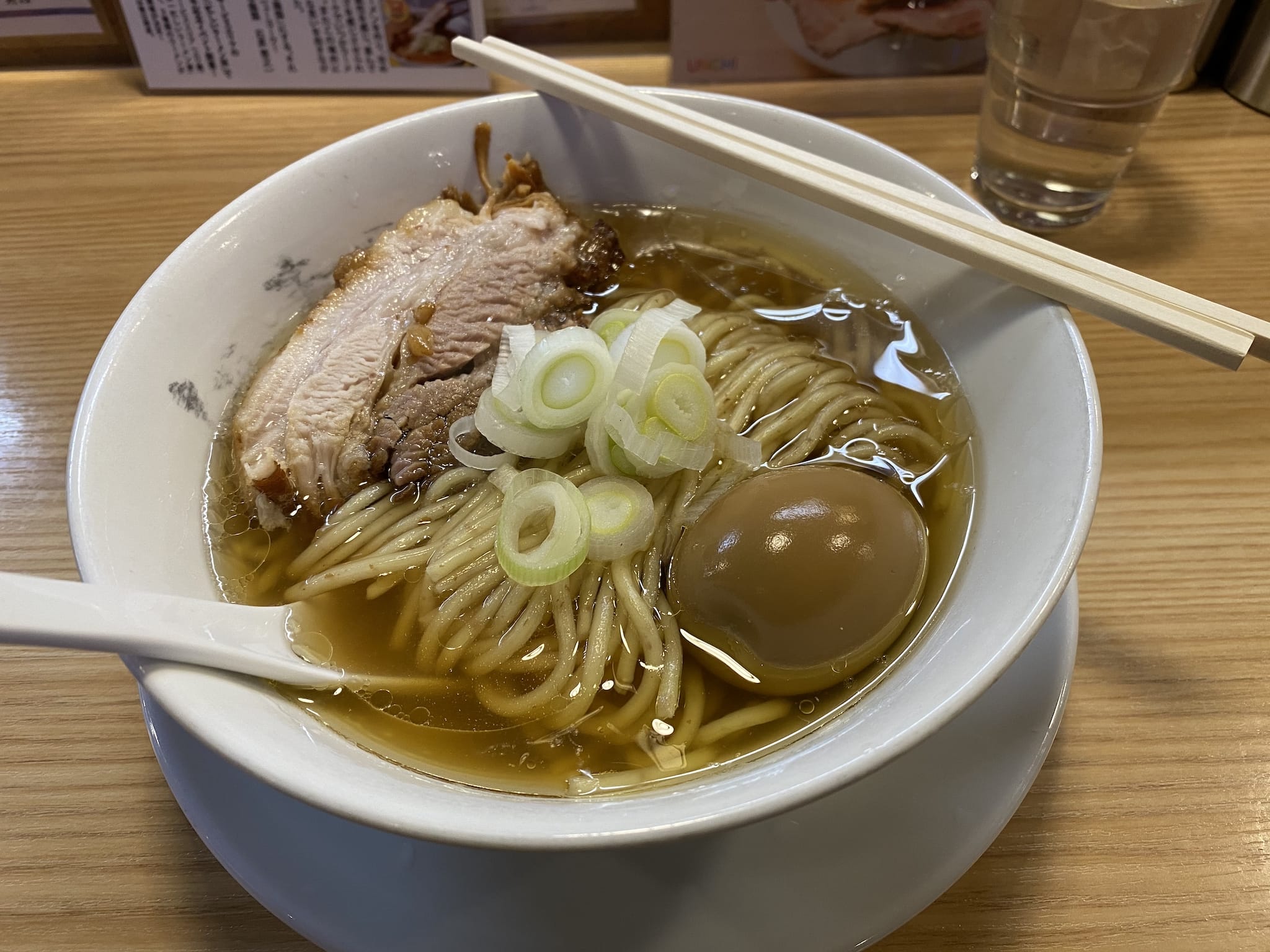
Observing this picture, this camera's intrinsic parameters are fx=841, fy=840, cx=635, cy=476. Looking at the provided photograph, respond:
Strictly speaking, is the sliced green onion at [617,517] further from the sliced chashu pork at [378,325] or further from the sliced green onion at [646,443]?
the sliced chashu pork at [378,325]

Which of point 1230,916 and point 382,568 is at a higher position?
point 382,568

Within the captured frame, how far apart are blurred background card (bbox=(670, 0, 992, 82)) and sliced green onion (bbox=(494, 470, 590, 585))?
1.59 metres

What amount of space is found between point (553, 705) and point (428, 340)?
0.72 metres

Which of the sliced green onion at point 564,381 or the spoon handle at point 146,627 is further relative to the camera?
the sliced green onion at point 564,381

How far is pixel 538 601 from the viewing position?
1.32 meters

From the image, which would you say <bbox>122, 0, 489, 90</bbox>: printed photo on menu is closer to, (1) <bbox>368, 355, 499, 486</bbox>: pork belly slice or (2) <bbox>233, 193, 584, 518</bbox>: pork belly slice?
(2) <bbox>233, 193, 584, 518</bbox>: pork belly slice

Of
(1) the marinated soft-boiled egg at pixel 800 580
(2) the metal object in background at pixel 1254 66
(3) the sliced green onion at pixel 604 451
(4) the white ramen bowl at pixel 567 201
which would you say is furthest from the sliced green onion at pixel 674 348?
(2) the metal object in background at pixel 1254 66

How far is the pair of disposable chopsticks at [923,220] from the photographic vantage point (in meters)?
1.13

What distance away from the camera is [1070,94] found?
1.77m

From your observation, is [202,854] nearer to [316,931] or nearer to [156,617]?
[316,931]

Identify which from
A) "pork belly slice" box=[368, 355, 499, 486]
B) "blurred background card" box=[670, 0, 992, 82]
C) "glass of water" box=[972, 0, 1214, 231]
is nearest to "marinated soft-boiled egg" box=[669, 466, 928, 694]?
Result: "pork belly slice" box=[368, 355, 499, 486]

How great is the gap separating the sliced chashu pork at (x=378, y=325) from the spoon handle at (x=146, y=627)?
314 millimetres

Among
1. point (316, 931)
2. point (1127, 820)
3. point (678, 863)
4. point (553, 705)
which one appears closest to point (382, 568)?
point (553, 705)

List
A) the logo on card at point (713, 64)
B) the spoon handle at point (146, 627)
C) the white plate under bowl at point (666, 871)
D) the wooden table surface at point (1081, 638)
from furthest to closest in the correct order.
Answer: the logo on card at point (713, 64), the wooden table surface at point (1081, 638), the white plate under bowl at point (666, 871), the spoon handle at point (146, 627)
